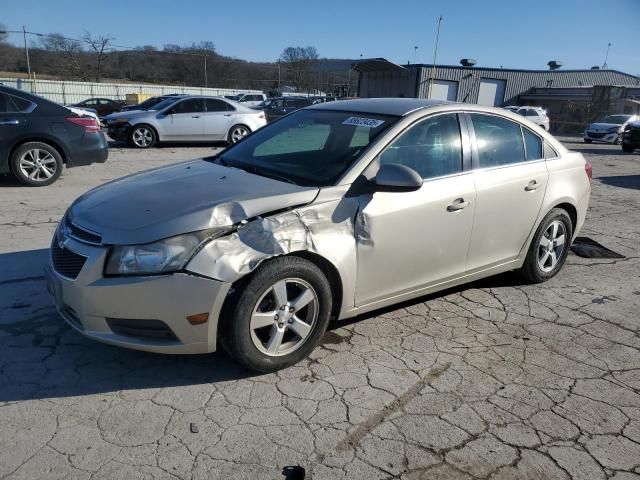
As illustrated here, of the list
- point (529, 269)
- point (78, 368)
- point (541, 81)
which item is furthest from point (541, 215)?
point (541, 81)

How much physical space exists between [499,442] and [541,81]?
5164cm

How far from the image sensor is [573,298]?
4.50 metres

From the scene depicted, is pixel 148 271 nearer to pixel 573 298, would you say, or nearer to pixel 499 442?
pixel 499 442

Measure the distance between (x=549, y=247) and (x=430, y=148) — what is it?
1775 millimetres

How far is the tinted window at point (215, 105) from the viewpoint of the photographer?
15.0 meters

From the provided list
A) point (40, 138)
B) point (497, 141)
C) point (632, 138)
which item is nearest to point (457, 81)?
point (632, 138)

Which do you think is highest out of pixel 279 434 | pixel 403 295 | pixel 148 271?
pixel 148 271

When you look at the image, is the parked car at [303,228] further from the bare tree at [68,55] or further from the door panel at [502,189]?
the bare tree at [68,55]

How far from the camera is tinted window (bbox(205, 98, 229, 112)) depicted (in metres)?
15.0

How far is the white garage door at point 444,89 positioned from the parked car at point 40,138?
126 feet

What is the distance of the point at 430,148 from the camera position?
3.72 meters

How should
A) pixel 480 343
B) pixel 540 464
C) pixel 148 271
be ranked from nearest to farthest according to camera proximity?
pixel 540 464 → pixel 148 271 → pixel 480 343

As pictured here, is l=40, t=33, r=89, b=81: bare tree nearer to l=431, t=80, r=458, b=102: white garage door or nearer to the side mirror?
l=431, t=80, r=458, b=102: white garage door

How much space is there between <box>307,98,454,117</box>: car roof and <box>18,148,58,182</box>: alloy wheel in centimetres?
566
